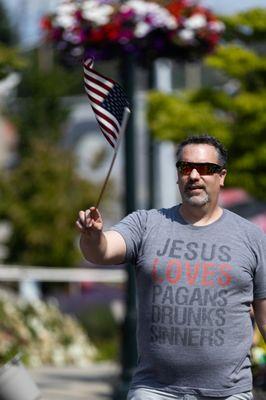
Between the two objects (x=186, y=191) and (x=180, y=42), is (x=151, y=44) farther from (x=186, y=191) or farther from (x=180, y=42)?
(x=186, y=191)

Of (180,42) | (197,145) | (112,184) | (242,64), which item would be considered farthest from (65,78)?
(197,145)

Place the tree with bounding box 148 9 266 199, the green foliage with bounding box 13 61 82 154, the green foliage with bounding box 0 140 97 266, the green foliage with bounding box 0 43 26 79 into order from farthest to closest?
the green foliage with bounding box 13 61 82 154
the green foliage with bounding box 0 140 97 266
the tree with bounding box 148 9 266 199
the green foliage with bounding box 0 43 26 79

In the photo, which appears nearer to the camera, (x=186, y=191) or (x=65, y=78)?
(x=186, y=191)

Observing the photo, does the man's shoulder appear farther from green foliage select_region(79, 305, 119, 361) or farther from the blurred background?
green foliage select_region(79, 305, 119, 361)

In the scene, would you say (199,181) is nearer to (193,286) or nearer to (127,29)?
(193,286)

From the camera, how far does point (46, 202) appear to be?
30469mm

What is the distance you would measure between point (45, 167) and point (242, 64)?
15.8 meters

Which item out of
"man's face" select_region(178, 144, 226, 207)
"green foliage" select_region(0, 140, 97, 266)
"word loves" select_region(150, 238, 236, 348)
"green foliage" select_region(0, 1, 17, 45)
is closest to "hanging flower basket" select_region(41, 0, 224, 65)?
"man's face" select_region(178, 144, 226, 207)

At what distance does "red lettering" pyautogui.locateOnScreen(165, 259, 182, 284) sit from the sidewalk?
301 inches

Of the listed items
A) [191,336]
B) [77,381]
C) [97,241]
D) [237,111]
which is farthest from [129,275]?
[97,241]

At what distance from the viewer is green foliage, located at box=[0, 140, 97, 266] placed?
3034 cm

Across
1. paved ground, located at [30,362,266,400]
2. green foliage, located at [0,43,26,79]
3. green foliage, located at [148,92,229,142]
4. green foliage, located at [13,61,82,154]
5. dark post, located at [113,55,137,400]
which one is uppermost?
green foliage, located at [13,61,82,154]

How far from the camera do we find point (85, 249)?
5207 mm

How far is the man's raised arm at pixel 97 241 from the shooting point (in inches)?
199
